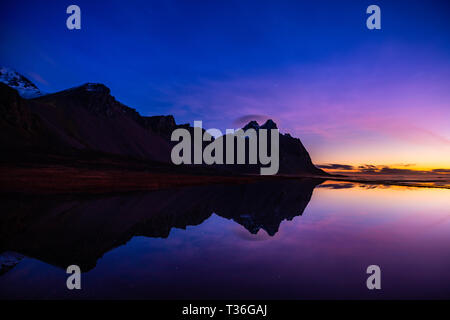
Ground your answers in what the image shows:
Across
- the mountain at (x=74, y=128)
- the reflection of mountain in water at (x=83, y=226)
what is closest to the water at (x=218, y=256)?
the reflection of mountain in water at (x=83, y=226)

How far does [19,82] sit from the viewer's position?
181 metres

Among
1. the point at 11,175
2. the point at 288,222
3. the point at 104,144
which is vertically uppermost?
the point at 104,144

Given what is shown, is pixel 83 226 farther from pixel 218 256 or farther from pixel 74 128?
pixel 74 128

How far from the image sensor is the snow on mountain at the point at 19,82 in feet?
566

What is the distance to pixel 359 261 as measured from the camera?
333 inches

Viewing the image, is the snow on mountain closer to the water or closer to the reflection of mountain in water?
the reflection of mountain in water

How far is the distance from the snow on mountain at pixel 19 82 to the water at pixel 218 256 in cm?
21451

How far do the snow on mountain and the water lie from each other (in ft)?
704

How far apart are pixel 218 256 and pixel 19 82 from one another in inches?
9682

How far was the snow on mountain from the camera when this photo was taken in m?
173
